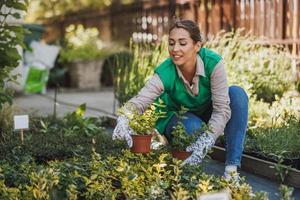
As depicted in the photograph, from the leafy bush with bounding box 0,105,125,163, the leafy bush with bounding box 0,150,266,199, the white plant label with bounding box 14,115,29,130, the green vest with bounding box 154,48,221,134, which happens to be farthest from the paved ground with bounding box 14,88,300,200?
the white plant label with bounding box 14,115,29,130

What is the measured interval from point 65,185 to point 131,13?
30.0 feet

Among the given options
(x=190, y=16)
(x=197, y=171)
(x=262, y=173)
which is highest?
(x=190, y=16)

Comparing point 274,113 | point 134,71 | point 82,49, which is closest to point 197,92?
point 274,113

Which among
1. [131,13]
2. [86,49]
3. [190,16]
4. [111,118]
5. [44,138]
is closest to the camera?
[44,138]

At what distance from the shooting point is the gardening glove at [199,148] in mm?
3113

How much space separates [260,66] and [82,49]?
17.8ft

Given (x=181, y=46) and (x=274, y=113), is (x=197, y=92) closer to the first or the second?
(x=181, y=46)

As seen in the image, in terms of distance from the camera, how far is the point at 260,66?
19.4 ft

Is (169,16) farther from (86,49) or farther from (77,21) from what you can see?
(77,21)

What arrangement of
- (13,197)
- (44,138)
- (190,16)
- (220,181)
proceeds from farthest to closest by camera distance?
(190,16) < (44,138) < (220,181) < (13,197)

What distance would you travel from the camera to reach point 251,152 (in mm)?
3865

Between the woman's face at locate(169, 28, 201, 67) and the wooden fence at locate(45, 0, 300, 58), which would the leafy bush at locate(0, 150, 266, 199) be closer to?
the woman's face at locate(169, 28, 201, 67)

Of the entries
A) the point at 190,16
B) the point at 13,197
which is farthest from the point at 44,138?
the point at 190,16

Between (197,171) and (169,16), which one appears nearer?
(197,171)
